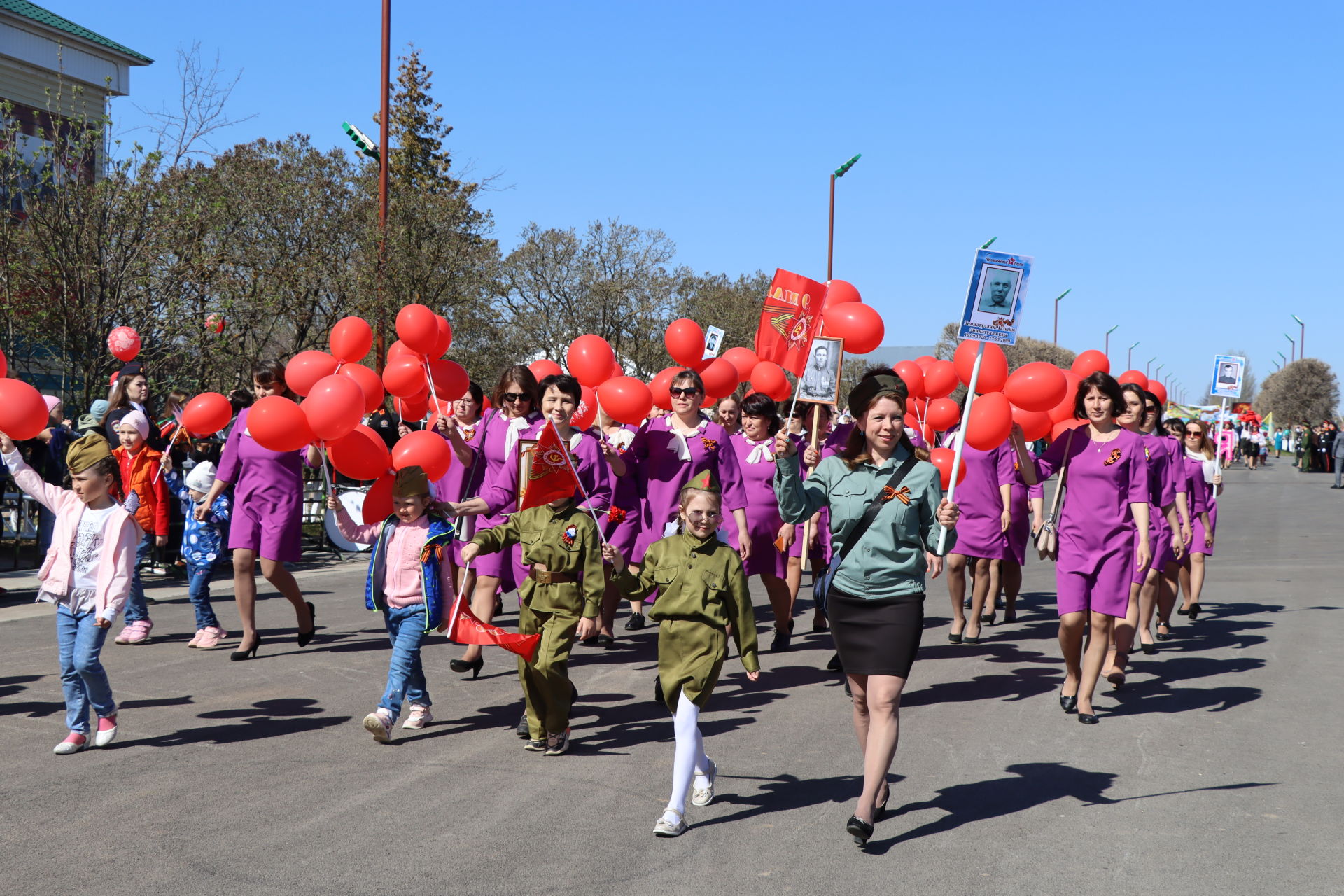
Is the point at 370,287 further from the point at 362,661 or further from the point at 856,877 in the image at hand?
the point at 856,877

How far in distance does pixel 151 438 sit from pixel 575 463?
20.0ft

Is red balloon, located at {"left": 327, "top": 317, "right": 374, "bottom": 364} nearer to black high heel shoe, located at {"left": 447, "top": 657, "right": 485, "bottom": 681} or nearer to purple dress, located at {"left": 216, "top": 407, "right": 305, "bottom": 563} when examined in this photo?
purple dress, located at {"left": 216, "top": 407, "right": 305, "bottom": 563}

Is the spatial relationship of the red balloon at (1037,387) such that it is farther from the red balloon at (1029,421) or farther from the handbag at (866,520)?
the handbag at (866,520)

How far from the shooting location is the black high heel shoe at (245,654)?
8.39 m

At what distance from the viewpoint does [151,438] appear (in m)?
11.4

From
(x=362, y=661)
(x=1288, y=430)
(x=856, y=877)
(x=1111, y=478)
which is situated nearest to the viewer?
(x=856, y=877)

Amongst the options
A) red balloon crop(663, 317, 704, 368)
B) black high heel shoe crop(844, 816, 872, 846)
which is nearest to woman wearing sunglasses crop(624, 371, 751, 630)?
red balloon crop(663, 317, 704, 368)

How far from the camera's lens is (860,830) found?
15.3 feet

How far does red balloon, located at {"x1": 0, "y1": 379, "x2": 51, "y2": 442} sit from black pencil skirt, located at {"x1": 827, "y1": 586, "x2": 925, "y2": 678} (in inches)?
168

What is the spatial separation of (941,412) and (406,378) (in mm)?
4007

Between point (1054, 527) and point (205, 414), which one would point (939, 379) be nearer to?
point (1054, 527)

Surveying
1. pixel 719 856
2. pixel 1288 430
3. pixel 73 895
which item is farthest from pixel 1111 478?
pixel 1288 430

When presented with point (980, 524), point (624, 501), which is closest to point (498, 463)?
point (624, 501)

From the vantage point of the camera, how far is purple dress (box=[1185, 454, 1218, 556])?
10.4m
